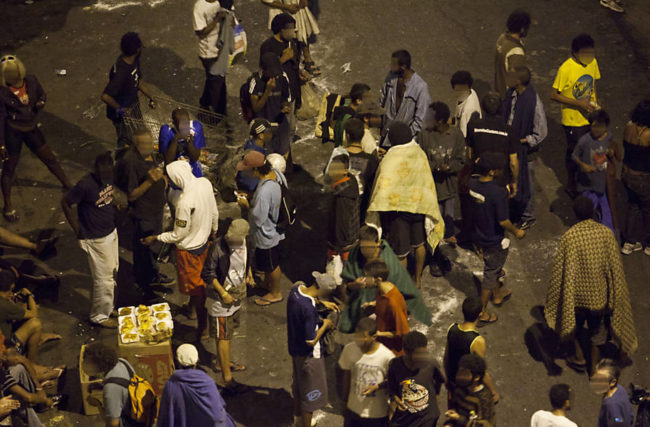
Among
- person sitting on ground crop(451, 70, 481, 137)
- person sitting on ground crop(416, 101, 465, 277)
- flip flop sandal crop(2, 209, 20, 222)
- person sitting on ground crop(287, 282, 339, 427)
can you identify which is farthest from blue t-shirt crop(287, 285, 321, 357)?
flip flop sandal crop(2, 209, 20, 222)

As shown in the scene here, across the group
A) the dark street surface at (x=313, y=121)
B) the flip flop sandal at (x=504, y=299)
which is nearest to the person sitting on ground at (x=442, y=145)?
the dark street surface at (x=313, y=121)

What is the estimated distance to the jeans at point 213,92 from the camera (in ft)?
43.1

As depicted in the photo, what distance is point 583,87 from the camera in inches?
458

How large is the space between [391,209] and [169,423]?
3649 millimetres

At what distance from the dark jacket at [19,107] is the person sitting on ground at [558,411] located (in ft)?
24.7

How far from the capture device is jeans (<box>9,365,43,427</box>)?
848 centimetres

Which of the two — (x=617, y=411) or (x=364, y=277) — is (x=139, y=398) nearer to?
(x=364, y=277)

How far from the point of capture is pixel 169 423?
25.3 feet

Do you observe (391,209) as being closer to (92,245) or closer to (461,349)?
(461,349)

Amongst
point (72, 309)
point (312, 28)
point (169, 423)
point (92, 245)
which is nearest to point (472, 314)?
point (169, 423)

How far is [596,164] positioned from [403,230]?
2620 millimetres

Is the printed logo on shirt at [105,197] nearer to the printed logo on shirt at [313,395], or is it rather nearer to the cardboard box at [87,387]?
the cardboard box at [87,387]

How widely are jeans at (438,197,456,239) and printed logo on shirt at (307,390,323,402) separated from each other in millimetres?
3188

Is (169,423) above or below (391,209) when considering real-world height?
below
